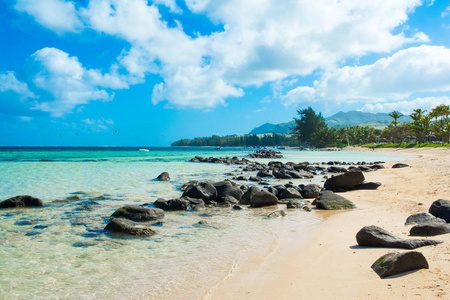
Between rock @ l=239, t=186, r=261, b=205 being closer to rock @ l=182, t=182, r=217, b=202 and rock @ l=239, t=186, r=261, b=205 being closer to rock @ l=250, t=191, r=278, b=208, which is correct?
rock @ l=250, t=191, r=278, b=208

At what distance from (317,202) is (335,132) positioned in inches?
6192

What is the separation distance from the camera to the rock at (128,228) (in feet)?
29.8

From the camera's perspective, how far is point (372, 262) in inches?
230

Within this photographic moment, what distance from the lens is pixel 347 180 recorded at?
58.1ft

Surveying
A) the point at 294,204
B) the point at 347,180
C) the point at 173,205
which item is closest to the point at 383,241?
the point at 294,204

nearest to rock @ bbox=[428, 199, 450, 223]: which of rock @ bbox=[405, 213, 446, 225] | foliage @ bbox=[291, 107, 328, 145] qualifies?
rock @ bbox=[405, 213, 446, 225]

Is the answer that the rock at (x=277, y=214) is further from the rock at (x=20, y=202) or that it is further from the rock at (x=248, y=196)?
the rock at (x=20, y=202)

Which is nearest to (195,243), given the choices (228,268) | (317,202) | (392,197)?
(228,268)

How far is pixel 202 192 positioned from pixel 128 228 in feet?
20.9

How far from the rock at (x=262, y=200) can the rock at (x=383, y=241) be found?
704 cm

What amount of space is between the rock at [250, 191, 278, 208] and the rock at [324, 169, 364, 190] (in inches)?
216

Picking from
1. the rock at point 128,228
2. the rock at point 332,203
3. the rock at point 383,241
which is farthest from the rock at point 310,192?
the rock at point 128,228

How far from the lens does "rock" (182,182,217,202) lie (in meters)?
15.2

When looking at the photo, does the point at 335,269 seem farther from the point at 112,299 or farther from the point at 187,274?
the point at 112,299
